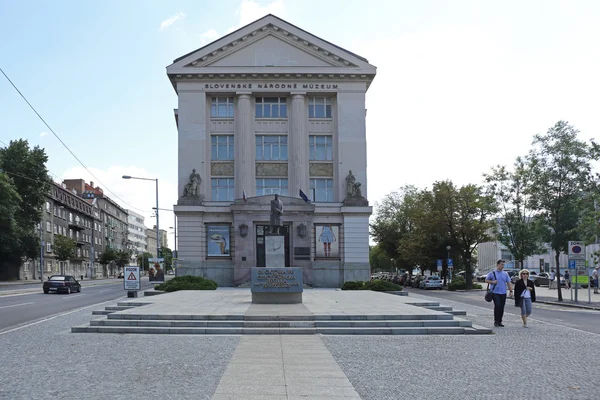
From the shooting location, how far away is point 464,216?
51344 millimetres

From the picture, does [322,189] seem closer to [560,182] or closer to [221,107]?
[221,107]

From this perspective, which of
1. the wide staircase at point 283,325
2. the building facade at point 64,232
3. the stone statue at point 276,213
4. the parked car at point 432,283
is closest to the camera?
the wide staircase at point 283,325

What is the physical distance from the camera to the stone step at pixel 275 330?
14.7m

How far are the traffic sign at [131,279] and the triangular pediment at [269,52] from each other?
19376mm

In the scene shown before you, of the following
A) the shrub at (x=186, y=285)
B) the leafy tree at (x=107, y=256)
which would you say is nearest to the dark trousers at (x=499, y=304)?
the shrub at (x=186, y=285)

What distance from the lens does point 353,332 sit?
48.7 ft

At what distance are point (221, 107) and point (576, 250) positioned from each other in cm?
2769

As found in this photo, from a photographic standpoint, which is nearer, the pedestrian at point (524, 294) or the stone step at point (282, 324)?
the stone step at point (282, 324)

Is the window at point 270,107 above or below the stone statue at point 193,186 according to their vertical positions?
above

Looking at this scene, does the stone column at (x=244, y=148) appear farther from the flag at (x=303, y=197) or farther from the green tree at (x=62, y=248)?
the green tree at (x=62, y=248)

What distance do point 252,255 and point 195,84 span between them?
13956mm

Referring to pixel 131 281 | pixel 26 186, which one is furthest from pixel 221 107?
pixel 26 186

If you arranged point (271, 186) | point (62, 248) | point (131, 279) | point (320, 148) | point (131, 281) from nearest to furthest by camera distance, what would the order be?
point (131, 281), point (131, 279), point (271, 186), point (320, 148), point (62, 248)

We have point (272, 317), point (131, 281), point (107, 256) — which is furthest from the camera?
point (107, 256)
